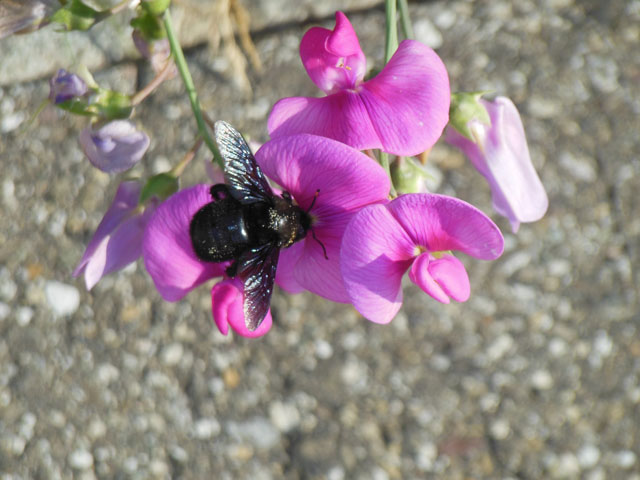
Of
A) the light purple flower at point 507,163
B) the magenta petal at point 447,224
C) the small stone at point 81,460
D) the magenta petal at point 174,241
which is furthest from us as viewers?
the small stone at point 81,460

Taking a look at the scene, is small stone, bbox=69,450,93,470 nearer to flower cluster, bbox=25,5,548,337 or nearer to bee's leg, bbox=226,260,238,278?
flower cluster, bbox=25,5,548,337

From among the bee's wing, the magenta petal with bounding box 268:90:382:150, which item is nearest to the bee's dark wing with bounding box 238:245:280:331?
the bee's wing

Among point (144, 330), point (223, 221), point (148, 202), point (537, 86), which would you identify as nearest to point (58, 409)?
point (144, 330)

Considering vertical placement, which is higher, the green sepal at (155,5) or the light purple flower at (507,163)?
the green sepal at (155,5)

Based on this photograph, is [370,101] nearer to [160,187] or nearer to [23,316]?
[160,187]

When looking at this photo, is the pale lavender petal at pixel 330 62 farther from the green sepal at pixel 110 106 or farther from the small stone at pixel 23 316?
the small stone at pixel 23 316

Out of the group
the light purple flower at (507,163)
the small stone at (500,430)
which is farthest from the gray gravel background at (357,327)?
the light purple flower at (507,163)

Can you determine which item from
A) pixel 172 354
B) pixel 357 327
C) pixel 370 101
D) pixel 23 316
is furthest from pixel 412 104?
pixel 23 316
